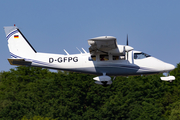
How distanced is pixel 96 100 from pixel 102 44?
34.2 meters

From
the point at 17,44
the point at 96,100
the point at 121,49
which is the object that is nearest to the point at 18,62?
the point at 17,44

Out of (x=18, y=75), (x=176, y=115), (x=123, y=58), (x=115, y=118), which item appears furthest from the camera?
(x=18, y=75)

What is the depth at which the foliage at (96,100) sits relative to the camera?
50.2 meters

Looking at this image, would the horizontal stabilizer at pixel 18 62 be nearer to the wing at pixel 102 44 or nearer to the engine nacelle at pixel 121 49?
the wing at pixel 102 44

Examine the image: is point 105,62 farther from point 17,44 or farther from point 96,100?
point 96,100

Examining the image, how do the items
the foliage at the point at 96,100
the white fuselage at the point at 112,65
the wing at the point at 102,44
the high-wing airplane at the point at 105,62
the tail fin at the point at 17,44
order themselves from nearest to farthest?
1. the wing at the point at 102,44
2. the high-wing airplane at the point at 105,62
3. the white fuselage at the point at 112,65
4. the tail fin at the point at 17,44
5. the foliage at the point at 96,100

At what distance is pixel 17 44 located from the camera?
2252cm

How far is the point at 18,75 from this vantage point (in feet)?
221

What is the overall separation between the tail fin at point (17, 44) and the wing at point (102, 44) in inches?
196

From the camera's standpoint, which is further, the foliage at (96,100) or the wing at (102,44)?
the foliage at (96,100)

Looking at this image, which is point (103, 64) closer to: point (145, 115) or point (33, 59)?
point (33, 59)

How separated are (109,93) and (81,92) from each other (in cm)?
490

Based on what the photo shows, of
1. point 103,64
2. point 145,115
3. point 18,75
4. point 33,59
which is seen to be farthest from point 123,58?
point 18,75

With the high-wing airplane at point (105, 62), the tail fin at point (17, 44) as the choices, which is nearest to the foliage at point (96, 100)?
the tail fin at point (17, 44)
